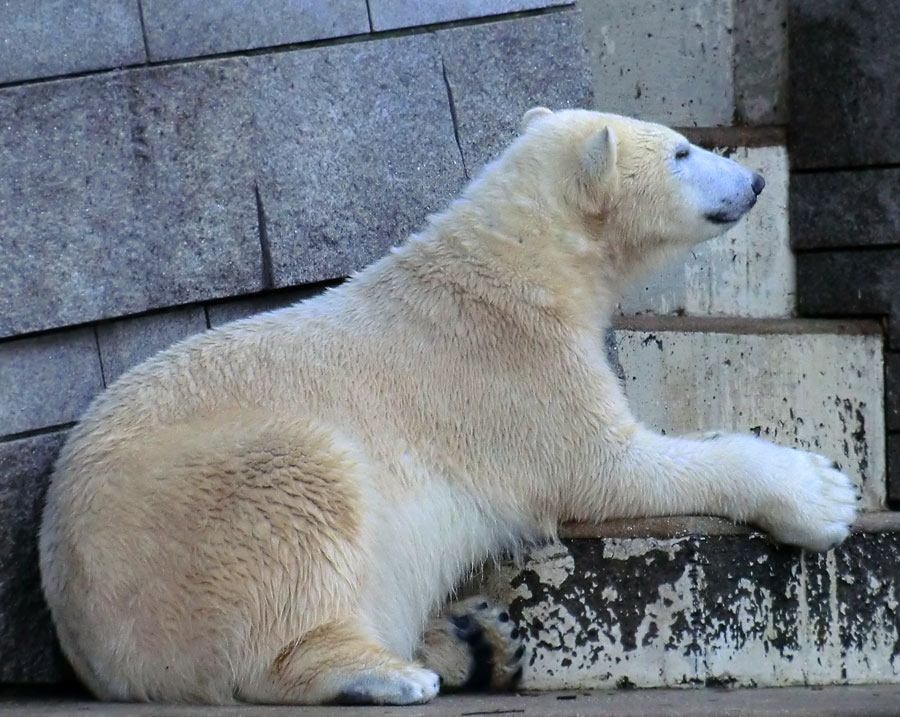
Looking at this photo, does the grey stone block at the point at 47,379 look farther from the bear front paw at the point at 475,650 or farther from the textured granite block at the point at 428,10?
the textured granite block at the point at 428,10

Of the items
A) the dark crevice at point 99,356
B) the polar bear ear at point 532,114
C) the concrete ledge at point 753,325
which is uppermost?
the polar bear ear at point 532,114

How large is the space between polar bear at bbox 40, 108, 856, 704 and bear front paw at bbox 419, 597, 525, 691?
2 centimetres

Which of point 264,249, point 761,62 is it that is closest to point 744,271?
point 761,62

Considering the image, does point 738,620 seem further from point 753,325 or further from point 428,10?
point 428,10

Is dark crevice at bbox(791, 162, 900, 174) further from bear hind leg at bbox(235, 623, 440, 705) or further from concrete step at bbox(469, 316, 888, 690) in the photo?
bear hind leg at bbox(235, 623, 440, 705)

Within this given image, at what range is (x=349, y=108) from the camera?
15.7 feet

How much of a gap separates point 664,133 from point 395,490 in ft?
4.60

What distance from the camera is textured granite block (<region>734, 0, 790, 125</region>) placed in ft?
19.4

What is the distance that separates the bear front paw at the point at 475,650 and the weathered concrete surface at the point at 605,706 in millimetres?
93

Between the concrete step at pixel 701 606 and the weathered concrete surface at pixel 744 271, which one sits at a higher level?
the weathered concrete surface at pixel 744 271

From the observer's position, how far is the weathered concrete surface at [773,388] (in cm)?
564

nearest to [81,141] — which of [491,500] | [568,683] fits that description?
[491,500]

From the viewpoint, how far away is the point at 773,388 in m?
5.70

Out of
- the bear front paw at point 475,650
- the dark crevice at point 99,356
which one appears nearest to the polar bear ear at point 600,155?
the bear front paw at point 475,650
